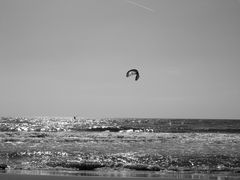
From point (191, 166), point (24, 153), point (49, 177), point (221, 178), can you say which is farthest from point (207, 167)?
point (24, 153)

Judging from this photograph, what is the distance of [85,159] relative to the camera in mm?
12359

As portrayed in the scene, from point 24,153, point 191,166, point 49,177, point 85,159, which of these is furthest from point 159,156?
point 49,177

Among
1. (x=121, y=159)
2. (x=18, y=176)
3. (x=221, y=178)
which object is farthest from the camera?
(x=121, y=159)

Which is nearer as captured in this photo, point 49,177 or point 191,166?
point 49,177

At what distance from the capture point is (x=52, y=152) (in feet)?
46.4

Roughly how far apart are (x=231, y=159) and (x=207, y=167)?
1770mm

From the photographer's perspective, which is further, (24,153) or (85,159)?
(24,153)

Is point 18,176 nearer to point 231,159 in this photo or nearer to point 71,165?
point 71,165

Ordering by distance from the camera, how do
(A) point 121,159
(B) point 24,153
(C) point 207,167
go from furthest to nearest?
(B) point 24,153, (A) point 121,159, (C) point 207,167

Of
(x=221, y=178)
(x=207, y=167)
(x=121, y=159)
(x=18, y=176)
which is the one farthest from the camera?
(x=121, y=159)

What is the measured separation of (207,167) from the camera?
11.1 meters

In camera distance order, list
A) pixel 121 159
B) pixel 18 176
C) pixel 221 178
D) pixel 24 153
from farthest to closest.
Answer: pixel 24 153 → pixel 121 159 → pixel 221 178 → pixel 18 176

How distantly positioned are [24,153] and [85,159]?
9.34 feet

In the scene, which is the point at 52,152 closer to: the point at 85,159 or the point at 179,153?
the point at 85,159
